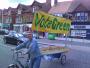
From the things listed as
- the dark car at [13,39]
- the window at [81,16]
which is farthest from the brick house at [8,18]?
the dark car at [13,39]

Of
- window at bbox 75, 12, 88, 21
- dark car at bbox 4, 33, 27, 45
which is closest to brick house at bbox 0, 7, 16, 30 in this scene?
window at bbox 75, 12, 88, 21

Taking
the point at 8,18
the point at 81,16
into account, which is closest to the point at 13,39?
the point at 81,16

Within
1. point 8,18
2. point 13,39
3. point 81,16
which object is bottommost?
point 13,39

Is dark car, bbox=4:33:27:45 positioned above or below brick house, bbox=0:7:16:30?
below

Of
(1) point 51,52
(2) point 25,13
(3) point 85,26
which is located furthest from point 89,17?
(1) point 51,52

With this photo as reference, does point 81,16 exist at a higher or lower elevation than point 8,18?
lower

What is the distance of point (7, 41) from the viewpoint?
29.4m

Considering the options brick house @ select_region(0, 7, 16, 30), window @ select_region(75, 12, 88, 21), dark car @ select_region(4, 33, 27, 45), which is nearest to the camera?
dark car @ select_region(4, 33, 27, 45)

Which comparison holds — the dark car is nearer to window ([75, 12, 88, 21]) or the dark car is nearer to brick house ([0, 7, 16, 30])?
window ([75, 12, 88, 21])

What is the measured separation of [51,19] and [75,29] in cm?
4785

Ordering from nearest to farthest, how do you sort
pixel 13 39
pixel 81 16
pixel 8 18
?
pixel 13 39, pixel 81 16, pixel 8 18

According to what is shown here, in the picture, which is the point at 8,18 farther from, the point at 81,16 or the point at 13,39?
the point at 13,39

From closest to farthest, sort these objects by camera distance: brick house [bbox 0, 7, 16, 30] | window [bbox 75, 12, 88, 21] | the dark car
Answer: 1. the dark car
2. window [bbox 75, 12, 88, 21]
3. brick house [bbox 0, 7, 16, 30]

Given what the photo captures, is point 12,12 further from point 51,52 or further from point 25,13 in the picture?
point 51,52
